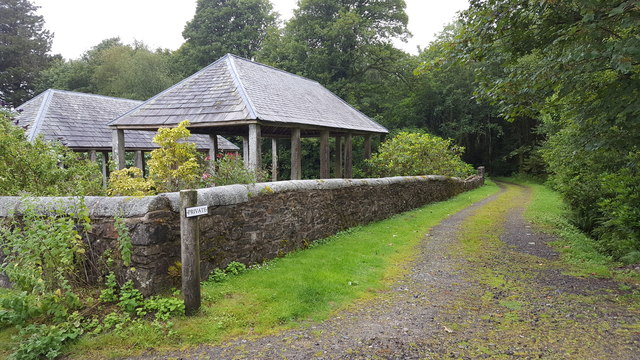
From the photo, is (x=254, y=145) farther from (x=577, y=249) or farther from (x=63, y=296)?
(x=577, y=249)

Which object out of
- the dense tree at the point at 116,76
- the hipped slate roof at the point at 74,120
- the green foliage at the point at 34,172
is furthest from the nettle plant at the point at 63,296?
the dense tree at the point at 116,76

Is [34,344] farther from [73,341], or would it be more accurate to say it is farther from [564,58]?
[564,58]

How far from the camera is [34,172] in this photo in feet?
19.6

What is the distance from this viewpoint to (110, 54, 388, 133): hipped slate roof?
10.2 metres

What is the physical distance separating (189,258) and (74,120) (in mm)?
15153

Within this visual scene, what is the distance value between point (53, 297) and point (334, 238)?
5.15 m

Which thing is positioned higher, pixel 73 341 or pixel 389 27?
pixel 389 27

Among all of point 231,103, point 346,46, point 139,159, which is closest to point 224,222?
point 231,103

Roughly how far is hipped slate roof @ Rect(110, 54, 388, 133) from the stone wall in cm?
330

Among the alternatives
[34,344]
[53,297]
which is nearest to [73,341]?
[34,344]

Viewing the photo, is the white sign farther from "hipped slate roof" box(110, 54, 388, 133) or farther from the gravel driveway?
"hipped slate roof" box(110, 54, 388, 133)

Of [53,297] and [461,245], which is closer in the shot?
[53,297]

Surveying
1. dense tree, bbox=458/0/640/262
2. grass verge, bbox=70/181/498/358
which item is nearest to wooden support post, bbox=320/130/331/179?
→ grass verge, bbox=70/181/498/358

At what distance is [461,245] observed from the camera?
7766 millimetres
